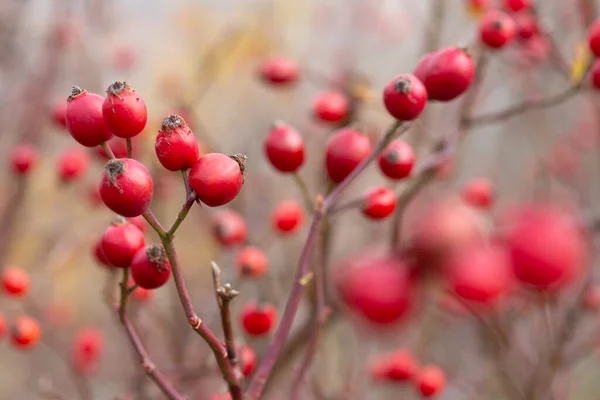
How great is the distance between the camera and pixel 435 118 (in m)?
4.59

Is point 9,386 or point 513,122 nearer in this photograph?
point 513,122

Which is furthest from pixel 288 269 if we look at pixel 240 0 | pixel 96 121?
pixel 240 0

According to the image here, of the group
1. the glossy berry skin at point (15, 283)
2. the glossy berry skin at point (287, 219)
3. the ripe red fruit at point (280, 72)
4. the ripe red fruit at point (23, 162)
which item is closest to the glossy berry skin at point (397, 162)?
the glossy berry skin at point (287, 219)

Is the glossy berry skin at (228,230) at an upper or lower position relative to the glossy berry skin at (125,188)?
lower

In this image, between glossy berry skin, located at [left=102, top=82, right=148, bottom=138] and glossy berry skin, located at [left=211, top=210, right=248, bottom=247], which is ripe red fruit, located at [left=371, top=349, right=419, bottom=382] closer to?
glossy berry skin, located at [left=211, top=210, right=248, bottom=247]

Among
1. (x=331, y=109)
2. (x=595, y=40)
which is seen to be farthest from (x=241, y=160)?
(x=331, y=109)

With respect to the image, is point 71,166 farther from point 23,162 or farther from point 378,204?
point 378,204

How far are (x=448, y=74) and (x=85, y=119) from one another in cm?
76

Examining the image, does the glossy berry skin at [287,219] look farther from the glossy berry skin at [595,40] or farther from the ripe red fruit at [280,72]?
the glossy berry skin at [595,40]

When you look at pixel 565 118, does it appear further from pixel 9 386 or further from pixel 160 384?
pixel 9 386

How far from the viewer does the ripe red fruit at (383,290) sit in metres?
0.69

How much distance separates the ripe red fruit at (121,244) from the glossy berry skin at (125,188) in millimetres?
219

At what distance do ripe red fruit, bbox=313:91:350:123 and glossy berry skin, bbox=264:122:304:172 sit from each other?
3.05ft

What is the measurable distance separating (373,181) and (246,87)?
7.25 feet
